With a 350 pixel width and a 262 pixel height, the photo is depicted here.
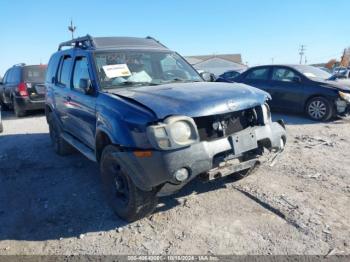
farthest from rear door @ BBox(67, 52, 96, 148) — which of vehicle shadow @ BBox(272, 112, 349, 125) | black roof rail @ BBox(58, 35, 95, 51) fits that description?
vehicle shadow @ BBox(272, 112, 349, 125)

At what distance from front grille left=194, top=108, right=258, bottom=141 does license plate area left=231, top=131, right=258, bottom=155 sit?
137 mm

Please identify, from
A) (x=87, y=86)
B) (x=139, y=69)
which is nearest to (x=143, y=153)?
(x=87, y=86)

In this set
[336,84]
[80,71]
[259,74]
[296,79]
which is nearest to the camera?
[80,71]

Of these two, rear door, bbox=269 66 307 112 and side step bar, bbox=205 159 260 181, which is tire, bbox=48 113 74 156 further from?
rear door, bbox=269 66 307 112

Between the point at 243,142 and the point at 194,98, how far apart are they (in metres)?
0.68

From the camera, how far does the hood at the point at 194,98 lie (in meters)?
3.33

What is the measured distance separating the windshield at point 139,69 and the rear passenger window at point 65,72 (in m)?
1.13

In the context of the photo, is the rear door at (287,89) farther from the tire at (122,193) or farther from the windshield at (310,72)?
the tire at (122,193)

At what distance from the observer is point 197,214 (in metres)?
3.91

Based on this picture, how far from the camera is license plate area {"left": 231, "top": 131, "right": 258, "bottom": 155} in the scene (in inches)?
137

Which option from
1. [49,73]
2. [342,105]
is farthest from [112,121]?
[342,105]

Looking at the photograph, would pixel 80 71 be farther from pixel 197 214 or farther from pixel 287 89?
pixel 287 89

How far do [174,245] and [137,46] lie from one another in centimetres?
299

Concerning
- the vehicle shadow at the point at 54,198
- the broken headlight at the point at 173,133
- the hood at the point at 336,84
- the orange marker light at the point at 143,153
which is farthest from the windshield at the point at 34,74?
the broken headlight at the point at 173,133
